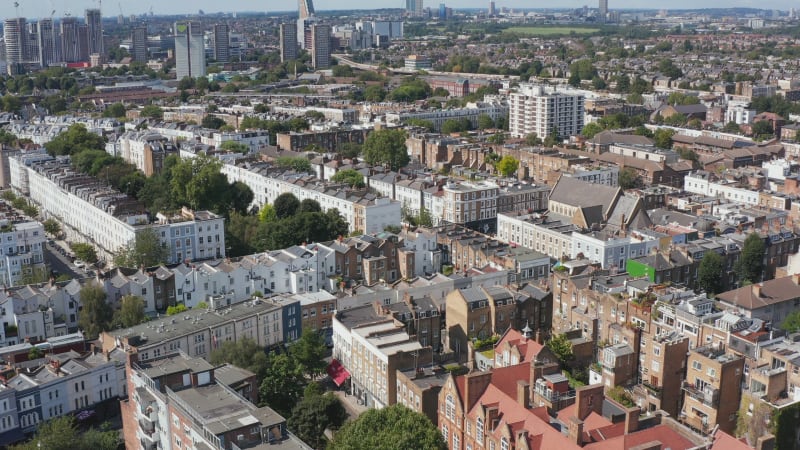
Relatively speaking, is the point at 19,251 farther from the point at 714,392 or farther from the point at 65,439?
the point at 714,392

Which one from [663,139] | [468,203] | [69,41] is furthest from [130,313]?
[69,41]

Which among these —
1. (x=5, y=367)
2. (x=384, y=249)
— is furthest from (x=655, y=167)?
(x=5, y=367)

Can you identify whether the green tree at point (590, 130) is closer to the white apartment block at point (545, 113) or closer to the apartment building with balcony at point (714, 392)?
the white apartment block at point (545, 113)

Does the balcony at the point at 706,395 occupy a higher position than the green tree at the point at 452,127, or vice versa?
the green tree at the point at 452,127

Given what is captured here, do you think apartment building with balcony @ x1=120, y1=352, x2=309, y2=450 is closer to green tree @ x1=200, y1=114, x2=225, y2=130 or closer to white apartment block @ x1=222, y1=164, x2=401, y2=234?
white apartment block @ x1=222, y1=164, x2=401, y2=234

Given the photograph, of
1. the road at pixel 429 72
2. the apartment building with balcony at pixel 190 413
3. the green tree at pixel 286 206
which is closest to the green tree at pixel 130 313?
the apartment building with balcony at pixel 190 413

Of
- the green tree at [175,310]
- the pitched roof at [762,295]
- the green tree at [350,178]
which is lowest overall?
the green tree at [175,310]

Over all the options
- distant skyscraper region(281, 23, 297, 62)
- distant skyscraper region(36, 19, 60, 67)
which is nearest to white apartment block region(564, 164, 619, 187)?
distant skyscraper region(281, 23, 297, 62)
